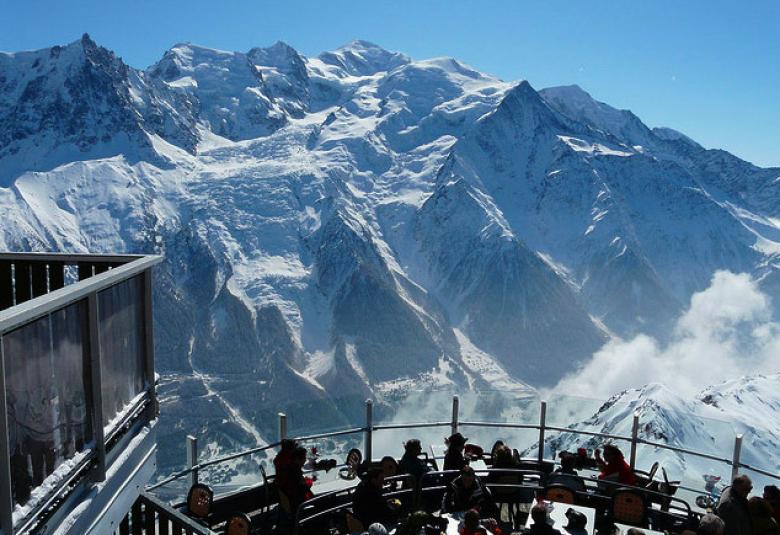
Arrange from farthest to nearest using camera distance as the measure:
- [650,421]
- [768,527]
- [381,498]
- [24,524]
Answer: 1. [650,421]
2. [381,498]
3. [768,527]
4. [24,524]

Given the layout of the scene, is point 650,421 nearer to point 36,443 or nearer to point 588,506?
point 588,506

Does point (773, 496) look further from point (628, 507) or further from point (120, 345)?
point (120, 345)

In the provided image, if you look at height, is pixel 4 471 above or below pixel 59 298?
below

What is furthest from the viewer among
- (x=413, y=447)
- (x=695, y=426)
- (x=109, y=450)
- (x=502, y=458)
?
(x=695, y=426)

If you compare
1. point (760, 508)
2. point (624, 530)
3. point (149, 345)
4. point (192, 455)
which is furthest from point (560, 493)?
point (149, 345)

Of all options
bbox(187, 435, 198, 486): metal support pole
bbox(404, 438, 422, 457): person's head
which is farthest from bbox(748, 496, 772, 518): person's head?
bbox(187, 435, 198, 486): metal support pole

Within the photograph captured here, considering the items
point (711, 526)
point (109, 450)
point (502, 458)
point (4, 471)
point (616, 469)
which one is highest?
point (4, 471)

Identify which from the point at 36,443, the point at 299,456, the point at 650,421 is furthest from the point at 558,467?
the point at 650,421

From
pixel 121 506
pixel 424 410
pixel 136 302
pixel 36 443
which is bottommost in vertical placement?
pixel 424 410
